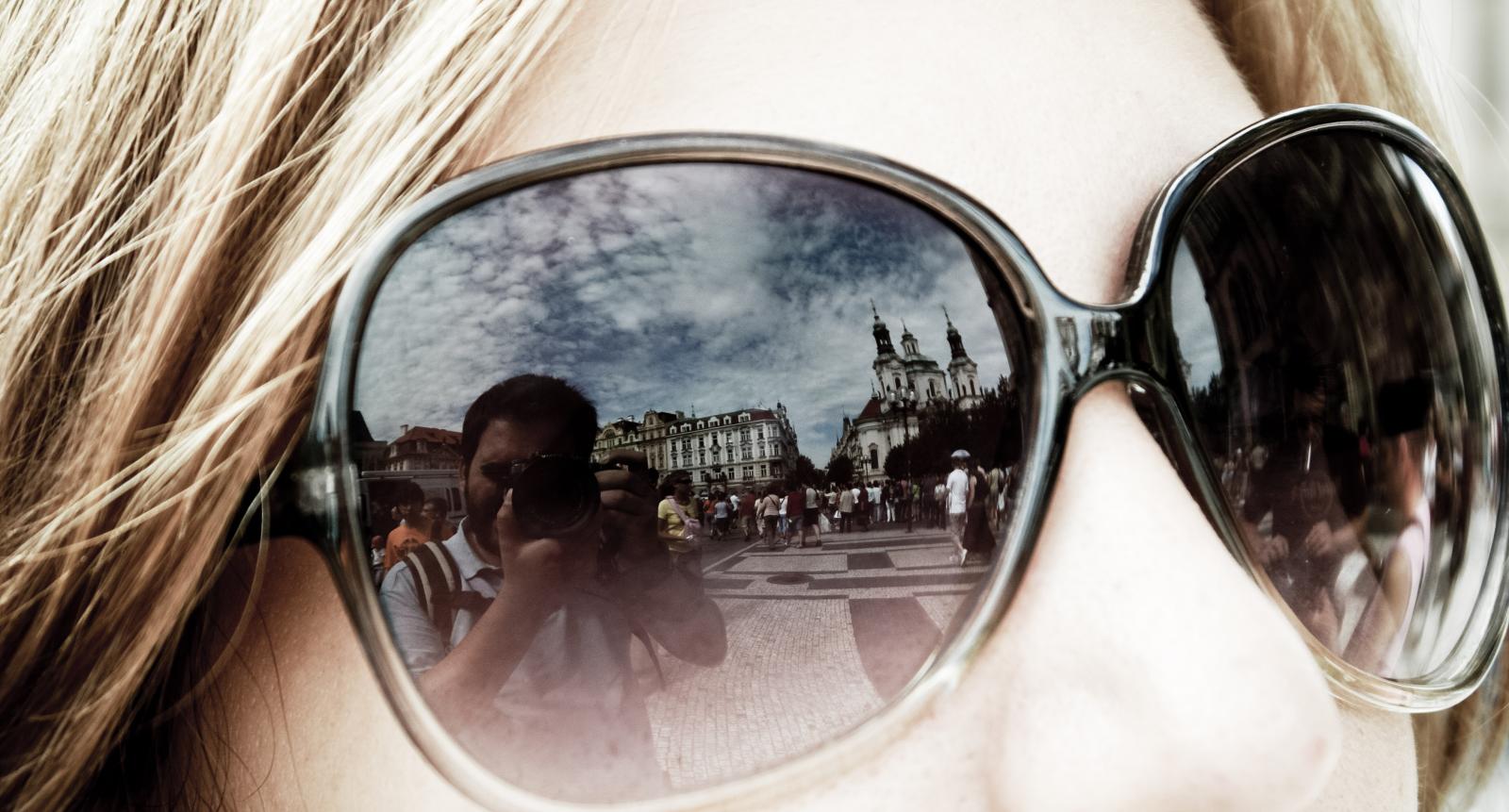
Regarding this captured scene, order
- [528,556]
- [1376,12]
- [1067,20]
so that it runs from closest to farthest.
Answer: [528,556] → [1067,20] → [1376,12]

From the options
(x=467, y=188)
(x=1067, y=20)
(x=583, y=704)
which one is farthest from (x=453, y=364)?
(x=1067, y=20)

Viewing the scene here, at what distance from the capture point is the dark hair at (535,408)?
52 centimetres

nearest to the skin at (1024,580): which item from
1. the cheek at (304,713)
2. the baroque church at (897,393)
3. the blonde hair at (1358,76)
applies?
the cheek at (304,713)

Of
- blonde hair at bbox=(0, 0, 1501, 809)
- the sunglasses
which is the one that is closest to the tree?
the sunglasses

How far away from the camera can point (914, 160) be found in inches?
24.3

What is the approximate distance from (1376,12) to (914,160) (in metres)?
0.97

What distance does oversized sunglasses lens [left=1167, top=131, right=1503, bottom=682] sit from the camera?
700 mm

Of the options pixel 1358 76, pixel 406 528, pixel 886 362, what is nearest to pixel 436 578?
pixel 406 528

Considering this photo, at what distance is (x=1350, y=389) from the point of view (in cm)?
76

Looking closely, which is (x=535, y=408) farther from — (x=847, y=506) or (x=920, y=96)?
(x=920, y=96)

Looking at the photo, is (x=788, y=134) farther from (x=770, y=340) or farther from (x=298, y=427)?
(x=298, y=427)

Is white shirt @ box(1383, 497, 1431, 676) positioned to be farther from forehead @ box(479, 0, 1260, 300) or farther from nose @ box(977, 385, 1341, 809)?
forehead @ box(479, 0, 1260, 300)

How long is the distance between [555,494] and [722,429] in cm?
13

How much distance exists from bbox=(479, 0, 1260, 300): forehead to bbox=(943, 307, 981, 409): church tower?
11 cm
